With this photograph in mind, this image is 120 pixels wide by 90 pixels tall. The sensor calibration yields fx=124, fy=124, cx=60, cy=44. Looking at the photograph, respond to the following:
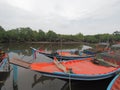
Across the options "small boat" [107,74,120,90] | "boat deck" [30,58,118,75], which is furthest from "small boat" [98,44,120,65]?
"small boat" [107,74,120,90]

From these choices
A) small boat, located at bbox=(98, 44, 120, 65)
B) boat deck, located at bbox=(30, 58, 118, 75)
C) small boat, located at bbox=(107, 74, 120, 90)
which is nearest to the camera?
small boat, located at bbox=(107, 74, 120, 90)

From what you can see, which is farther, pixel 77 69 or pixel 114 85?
pixel 77 69

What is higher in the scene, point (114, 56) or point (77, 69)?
point (114, 56)

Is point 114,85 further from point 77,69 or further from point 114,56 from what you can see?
point 114,56

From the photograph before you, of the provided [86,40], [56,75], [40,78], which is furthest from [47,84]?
[86,40]

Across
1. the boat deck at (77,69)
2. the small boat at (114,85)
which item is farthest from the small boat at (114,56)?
the small boat at (114,85)

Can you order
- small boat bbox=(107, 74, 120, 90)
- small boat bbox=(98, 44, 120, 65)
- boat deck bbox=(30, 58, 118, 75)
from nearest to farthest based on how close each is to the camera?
small boat bbox=(107, 74, 120, 90) → boat deck bbox=(30, 58, 118, 75) → small boat bbox=(98, 44, 120, 65)

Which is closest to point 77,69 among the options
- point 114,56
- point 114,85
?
point 114,85

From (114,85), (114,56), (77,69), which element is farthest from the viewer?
(114,56)

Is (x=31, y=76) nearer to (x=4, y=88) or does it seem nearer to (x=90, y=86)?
(x=4, y=88)

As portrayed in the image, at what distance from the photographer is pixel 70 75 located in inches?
277

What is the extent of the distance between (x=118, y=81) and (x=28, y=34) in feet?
211

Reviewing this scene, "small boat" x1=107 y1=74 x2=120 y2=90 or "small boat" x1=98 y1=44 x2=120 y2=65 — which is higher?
"small boat" x1=98 y1=44 x2=120 y2=65

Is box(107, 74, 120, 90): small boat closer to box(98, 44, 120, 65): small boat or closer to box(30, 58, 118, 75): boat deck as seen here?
box(30, 58, 118, 75): boat deck
